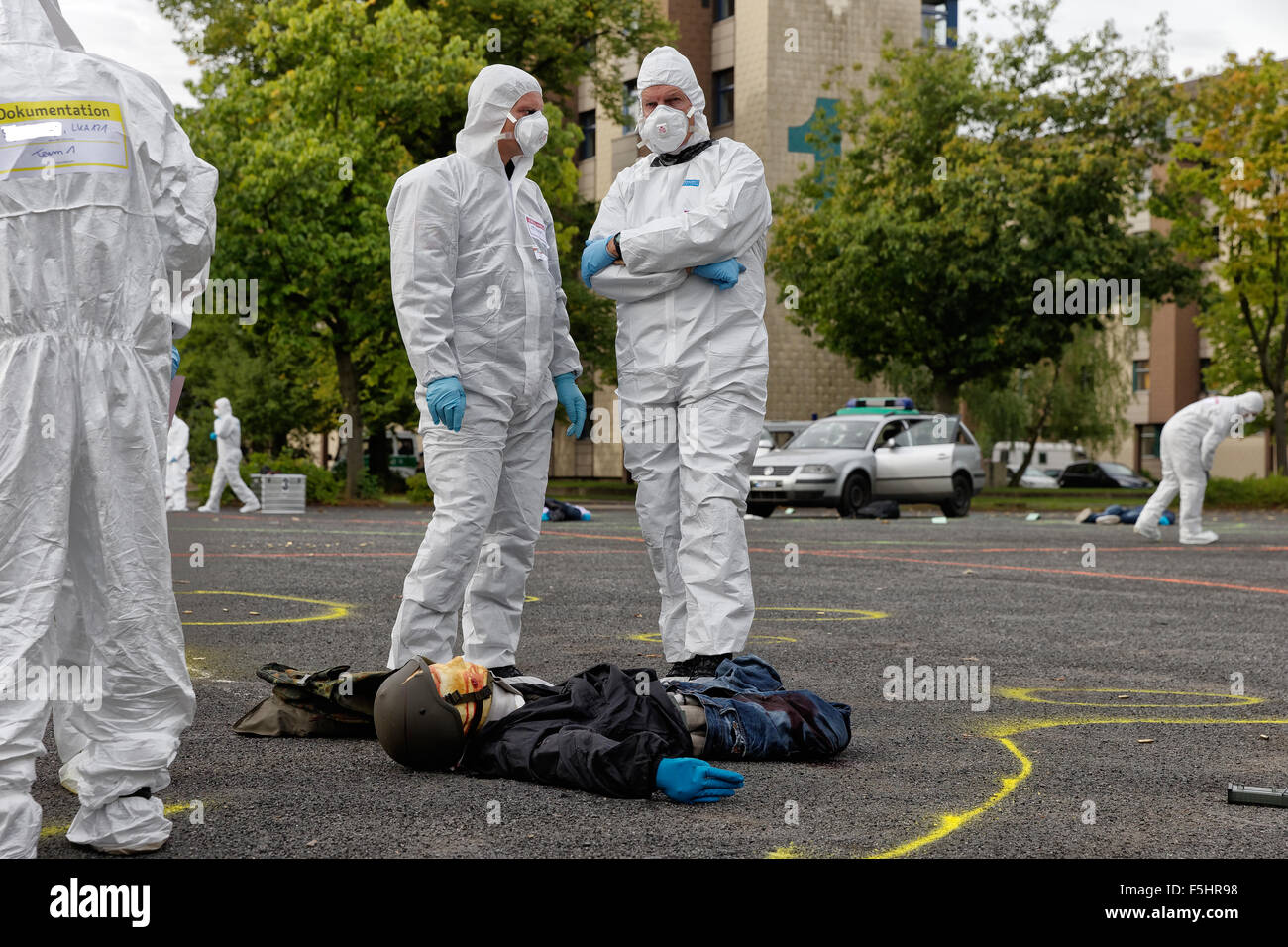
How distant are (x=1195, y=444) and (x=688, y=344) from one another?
12071 millimetres

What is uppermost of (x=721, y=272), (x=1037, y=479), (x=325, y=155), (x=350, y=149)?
(x=350, y=149)

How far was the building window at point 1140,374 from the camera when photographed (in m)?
61.4

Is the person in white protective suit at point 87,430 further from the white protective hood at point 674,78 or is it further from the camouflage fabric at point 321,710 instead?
the white protective hood at point 674,78

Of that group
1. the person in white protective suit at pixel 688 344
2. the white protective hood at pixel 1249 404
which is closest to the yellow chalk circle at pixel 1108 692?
the person in white protective suit at pixel 688 344

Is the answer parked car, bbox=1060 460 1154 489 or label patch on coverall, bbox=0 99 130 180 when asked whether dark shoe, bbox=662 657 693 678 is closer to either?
label patch on coverall, bbox=0 99 130 180

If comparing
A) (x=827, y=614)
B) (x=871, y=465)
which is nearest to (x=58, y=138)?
(x=827, y=614)

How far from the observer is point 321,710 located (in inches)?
191

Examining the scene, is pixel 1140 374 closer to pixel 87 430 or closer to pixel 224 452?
pixel 224 452

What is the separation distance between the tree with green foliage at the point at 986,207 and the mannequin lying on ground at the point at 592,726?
29.5 meters

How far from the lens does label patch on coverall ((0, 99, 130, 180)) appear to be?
348cm

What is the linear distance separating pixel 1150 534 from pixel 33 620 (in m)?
16.0

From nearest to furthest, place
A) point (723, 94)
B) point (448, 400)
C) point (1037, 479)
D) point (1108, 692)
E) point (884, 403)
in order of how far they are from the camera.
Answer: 1. point (448, 400)
2. point (1108, 692)
3. point (884, 403)
4. point (723, 94)
5. point (1037, 479)
